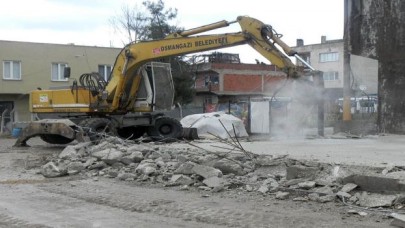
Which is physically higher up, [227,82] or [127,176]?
[227,82]

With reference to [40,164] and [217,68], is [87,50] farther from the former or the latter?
[40,164]

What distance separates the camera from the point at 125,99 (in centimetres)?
1898

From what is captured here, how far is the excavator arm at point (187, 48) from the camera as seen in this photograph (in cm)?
1589

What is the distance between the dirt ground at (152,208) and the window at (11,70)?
27340 millimetres

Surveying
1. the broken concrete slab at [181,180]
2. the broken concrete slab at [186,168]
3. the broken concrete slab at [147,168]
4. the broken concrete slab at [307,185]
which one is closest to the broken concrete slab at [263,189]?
the broken concrete slab at [307,185]

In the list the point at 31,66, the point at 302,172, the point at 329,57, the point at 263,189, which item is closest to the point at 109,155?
the point at 263,189

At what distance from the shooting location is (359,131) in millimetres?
21688

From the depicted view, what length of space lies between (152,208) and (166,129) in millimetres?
11864

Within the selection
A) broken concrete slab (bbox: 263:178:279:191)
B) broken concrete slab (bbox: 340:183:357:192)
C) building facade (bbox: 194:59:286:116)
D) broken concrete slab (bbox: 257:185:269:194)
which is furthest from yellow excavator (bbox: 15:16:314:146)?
building facade (bbox: 194:59:286:116)

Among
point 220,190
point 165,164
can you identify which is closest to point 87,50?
point 165,164

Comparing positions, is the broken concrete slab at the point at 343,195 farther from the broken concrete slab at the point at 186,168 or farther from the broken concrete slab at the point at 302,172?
the broken concrete slab at the point at 186,168

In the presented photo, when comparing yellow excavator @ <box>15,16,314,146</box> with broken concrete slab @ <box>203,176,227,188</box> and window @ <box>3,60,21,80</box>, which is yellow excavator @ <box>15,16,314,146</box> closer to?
broken concrete slab @ <box>203,176,227,188</box>

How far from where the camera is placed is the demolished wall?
712 inches

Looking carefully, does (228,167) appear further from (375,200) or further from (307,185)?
(375,200)
